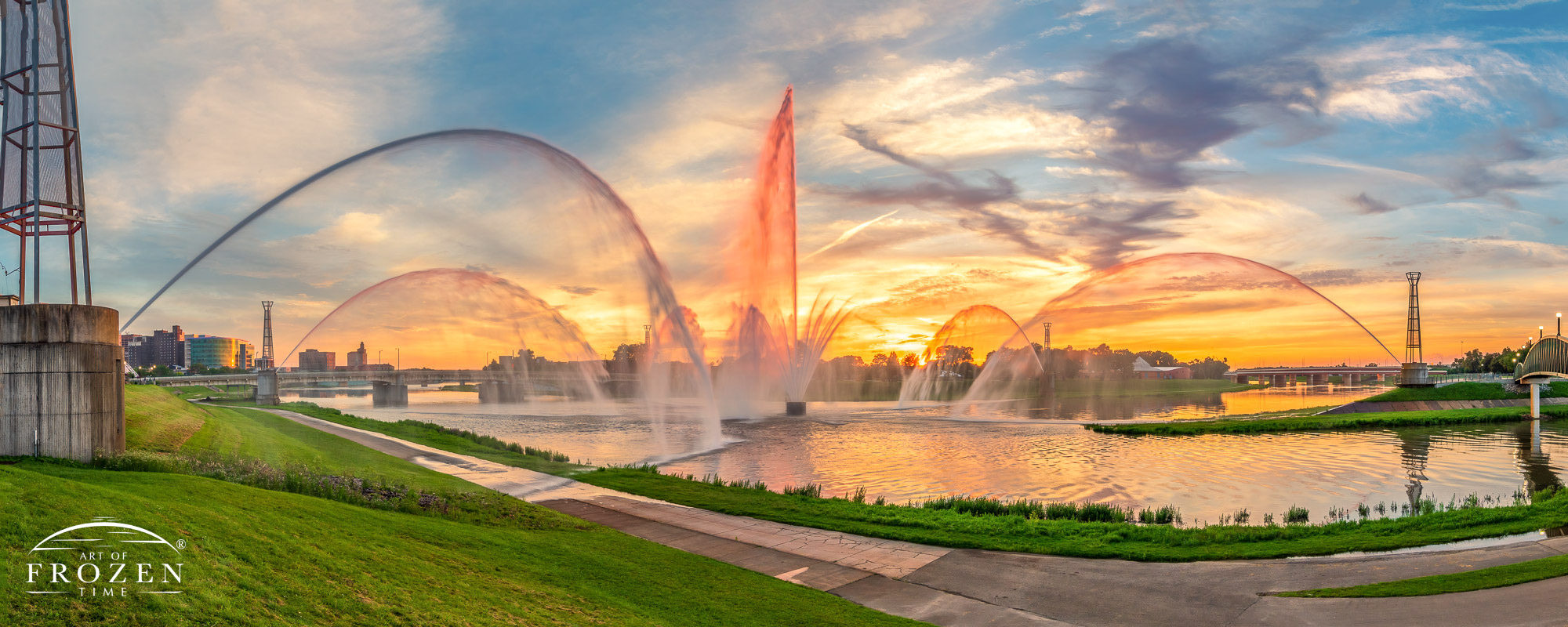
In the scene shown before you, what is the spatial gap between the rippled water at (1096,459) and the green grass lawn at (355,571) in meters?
14.6

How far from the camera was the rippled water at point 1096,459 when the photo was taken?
2758 cm

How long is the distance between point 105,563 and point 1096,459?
37.3m

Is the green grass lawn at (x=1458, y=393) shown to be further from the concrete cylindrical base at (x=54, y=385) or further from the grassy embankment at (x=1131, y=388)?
the concrete cylindrical base at (x=54, y=385)

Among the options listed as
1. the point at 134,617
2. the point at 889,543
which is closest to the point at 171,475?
the point at 134,617

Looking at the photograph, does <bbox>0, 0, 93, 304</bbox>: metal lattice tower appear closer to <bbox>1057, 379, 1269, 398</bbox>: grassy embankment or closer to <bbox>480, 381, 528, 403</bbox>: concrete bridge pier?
<bbox>480, 381, 528, 403</bbox>: concrete bridge pier

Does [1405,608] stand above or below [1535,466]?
above

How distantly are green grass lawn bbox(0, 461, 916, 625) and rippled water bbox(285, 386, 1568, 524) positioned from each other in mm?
14557

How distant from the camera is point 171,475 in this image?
1301 cm

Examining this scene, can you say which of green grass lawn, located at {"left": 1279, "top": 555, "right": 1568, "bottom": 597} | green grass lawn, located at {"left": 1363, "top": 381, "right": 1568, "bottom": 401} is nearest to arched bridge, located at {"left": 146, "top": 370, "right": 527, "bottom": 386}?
green grass lawn, located at {"left": 1363, "top": 381, "right": 1568, "bottom": 401}

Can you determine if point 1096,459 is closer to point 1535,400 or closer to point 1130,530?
point 1130,530

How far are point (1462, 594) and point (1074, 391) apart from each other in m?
129

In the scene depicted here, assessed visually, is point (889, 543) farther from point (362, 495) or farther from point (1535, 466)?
point (1535, 466)

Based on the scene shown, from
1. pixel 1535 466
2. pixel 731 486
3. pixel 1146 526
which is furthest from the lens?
pixel 1535 466

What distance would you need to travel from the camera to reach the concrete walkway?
11.6 meters
